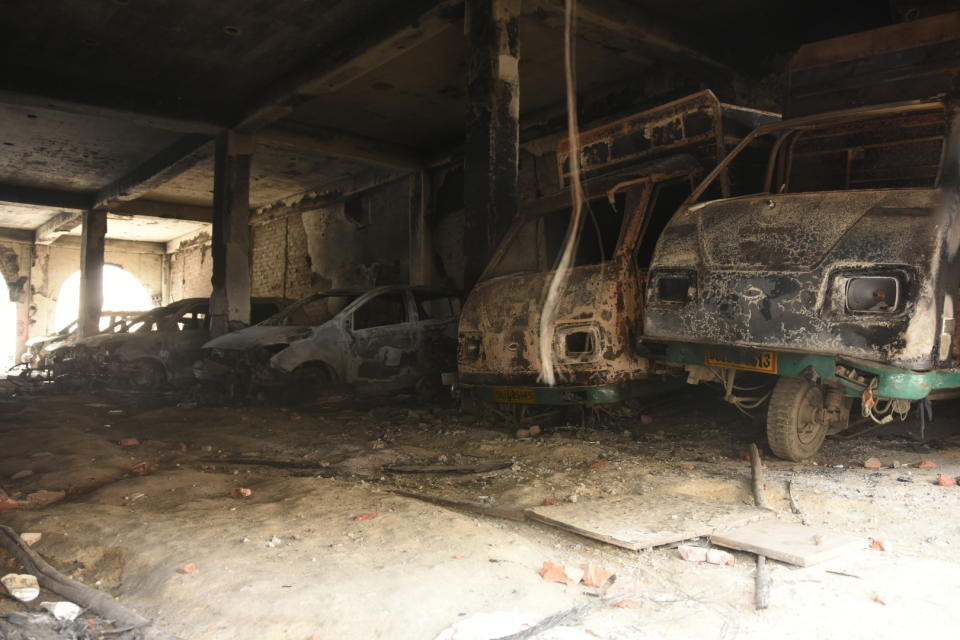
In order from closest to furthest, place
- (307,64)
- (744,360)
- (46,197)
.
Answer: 1. (744,360)
2. (307,64)
3. (46,197)

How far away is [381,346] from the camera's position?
27.3ft

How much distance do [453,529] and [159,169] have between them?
43.5 ft

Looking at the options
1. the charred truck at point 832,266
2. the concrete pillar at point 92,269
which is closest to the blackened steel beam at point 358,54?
the charred truck at point 832,266

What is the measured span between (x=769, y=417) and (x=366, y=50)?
6.62 meters

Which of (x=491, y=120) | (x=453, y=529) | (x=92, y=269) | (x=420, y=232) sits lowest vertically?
(x=453, y=529)

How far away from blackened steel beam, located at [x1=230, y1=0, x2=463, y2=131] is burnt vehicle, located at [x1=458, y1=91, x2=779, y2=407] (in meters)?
2.60

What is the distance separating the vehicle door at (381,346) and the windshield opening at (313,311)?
13.5 inches

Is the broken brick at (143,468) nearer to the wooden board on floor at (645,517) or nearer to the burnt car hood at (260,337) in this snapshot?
the wooden board on floor at (645,517)

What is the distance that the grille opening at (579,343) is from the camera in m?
5.29

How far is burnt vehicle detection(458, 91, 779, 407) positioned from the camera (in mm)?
5297

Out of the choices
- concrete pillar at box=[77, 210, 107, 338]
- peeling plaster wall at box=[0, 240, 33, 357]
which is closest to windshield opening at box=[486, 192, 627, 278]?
concrete pillar at box=[77, 210, 107, 338]

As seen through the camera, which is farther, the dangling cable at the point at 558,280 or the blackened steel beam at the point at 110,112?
the blackened steel beam at the point at 110,112

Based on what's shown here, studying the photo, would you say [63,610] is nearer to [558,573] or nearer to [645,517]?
[558,573]

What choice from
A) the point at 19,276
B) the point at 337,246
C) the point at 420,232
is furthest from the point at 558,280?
the point at 19,276
